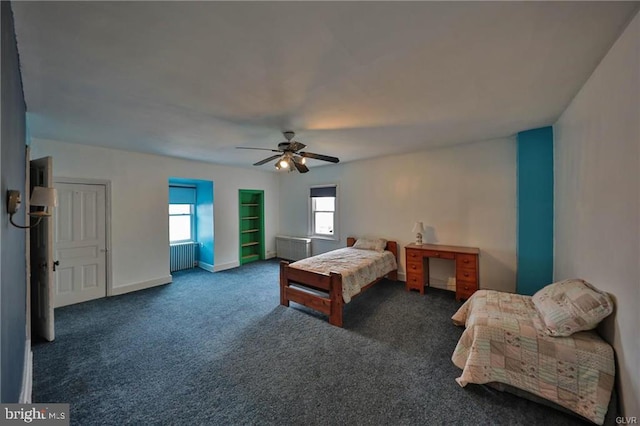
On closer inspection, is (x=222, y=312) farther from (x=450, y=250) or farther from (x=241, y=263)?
(x=450, y=250)

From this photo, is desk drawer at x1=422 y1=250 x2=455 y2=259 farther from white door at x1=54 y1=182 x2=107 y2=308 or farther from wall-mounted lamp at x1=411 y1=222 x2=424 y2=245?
white door at x1=54 y1=182 x2=107 y2=308

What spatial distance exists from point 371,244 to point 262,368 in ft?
10.2

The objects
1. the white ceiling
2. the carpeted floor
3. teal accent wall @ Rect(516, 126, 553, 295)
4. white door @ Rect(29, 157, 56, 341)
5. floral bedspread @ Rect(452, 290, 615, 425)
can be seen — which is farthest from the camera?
teal accent wall @ Rect(516, 126, 553, 295)

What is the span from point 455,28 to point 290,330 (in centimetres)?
312

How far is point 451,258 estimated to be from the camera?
3.75m

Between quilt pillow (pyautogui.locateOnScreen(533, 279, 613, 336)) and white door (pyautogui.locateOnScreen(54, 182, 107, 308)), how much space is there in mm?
5733

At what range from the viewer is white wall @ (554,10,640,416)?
1404 millimetres

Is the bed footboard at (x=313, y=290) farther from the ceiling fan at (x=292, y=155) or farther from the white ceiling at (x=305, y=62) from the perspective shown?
the white ceiling at (x=305, y=62)

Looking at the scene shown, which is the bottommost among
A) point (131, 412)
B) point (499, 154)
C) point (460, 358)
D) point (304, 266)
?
point (131, 412)

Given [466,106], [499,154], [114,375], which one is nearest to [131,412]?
[114,375]

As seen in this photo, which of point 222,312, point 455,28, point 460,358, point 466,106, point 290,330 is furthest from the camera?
point 222,312

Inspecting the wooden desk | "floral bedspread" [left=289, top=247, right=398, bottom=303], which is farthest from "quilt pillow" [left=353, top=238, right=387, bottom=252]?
the wooden desk

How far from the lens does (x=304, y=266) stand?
11.7ft

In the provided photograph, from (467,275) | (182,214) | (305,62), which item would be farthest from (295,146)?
(182,214)
